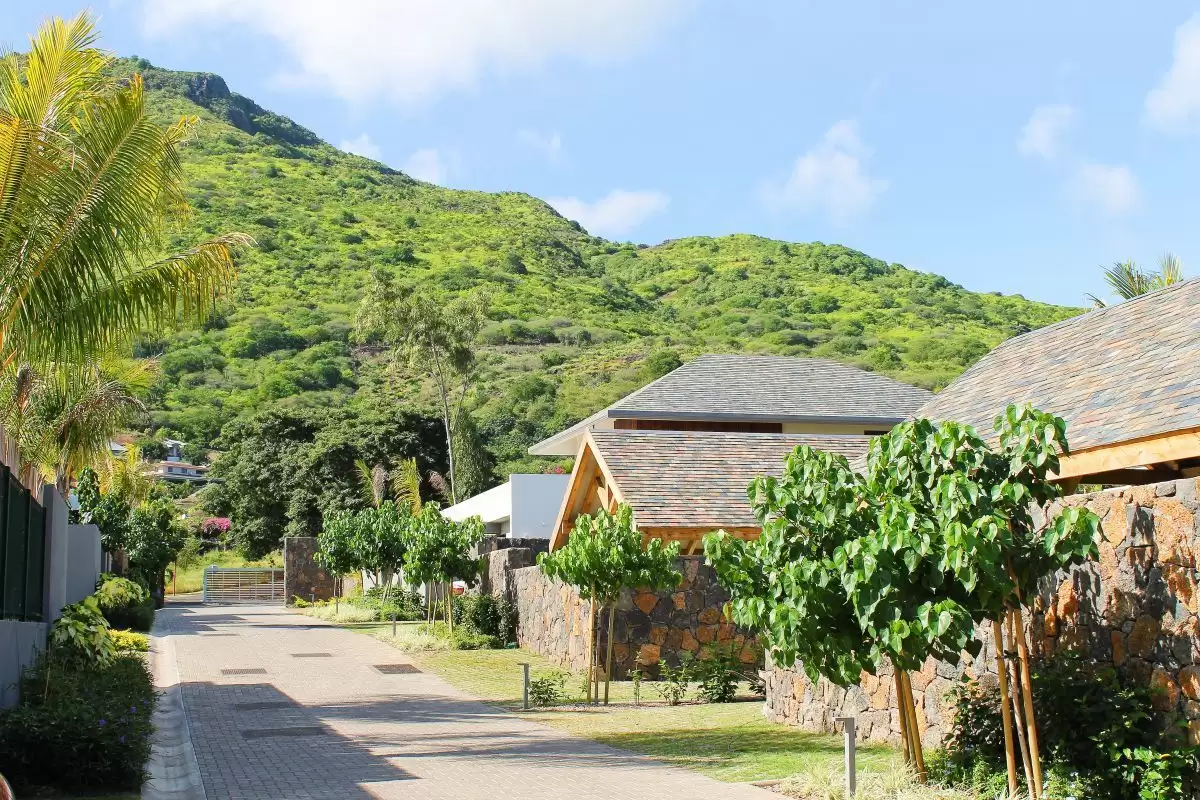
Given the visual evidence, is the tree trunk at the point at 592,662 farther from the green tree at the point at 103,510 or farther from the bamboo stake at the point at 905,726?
the green tree at the point at 103,510

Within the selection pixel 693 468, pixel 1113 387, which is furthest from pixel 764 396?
pixel 1113 387

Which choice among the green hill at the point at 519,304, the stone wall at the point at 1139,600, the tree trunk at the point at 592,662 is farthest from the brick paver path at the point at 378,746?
the green hill at the point at 519,304

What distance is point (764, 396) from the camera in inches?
1201

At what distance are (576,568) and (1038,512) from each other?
7.83 m

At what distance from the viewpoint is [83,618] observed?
629 inches

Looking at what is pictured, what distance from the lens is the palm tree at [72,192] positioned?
40.4 ft

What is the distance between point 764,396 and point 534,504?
28.0 feet

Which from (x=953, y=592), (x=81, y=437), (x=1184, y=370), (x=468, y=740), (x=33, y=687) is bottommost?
(x=468, y=740)

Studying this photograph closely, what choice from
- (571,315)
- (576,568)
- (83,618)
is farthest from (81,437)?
(571,315)

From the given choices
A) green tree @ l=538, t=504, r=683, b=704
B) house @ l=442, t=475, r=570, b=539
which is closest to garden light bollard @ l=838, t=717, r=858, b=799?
green tree @ l=538, t=504, r=683, b=704

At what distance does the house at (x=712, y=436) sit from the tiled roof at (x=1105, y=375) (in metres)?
2.83

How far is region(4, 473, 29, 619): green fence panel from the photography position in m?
12.6

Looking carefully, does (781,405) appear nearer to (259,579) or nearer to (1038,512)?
(1038,512)

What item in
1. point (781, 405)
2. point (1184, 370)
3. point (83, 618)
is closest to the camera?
point (1184, 370)
